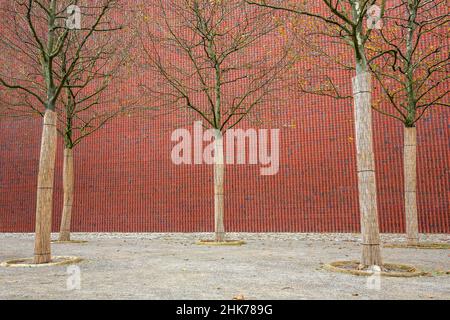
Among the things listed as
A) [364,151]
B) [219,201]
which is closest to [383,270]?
[364,151]

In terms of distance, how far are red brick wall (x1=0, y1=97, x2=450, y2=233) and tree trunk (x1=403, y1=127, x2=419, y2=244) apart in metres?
3.29

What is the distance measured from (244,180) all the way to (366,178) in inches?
383

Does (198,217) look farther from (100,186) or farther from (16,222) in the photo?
(16,222)

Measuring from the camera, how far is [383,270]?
6.73m

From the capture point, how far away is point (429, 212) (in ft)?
45.0

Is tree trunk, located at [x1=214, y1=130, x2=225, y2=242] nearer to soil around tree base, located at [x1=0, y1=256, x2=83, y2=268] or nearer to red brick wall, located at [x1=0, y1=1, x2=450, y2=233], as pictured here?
red brick wall, located at [x1=0, y1=1, x2=450, y2=233]

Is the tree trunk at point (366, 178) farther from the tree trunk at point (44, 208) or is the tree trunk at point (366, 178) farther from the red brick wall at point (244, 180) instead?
the red brick wall at point (244, 180)

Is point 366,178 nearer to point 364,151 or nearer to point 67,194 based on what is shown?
point 364,151

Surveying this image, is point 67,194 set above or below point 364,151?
below

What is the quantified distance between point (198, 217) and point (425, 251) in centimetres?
927

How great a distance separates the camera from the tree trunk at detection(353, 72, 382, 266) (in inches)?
270

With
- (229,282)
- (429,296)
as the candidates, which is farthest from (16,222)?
(429,296)

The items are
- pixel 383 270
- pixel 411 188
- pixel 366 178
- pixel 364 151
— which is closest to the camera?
pixel 383 270

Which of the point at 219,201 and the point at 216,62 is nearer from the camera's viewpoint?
the point at 219,201
